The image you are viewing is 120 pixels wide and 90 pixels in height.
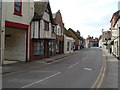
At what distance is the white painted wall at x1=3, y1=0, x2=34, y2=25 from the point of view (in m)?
18.1

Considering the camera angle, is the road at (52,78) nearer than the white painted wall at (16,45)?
Yes

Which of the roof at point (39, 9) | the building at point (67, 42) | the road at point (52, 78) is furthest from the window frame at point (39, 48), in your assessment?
the building at point (67, 42)

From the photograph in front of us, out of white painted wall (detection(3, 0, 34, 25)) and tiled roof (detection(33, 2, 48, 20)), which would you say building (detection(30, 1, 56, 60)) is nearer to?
tiled roof (detection(33, 2, 48, 20))

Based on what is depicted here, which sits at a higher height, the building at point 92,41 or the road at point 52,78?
the building at point 92,41

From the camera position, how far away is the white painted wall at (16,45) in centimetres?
2200

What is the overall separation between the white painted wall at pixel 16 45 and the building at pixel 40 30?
132 cm

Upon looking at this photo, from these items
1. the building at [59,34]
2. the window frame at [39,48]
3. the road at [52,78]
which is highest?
the building at [59,34]

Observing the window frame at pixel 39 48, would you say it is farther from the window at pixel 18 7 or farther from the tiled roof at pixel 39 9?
the window at pixel 18 7

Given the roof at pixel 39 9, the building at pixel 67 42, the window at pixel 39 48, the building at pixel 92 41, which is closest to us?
the roof at pixel 39 9

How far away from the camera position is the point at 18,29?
21578 mm

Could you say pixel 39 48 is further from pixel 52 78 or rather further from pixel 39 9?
pixel 52 78

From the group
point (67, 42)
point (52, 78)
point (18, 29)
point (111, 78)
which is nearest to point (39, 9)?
point (18, 29)

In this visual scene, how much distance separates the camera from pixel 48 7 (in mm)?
27531

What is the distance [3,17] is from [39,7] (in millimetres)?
9764
